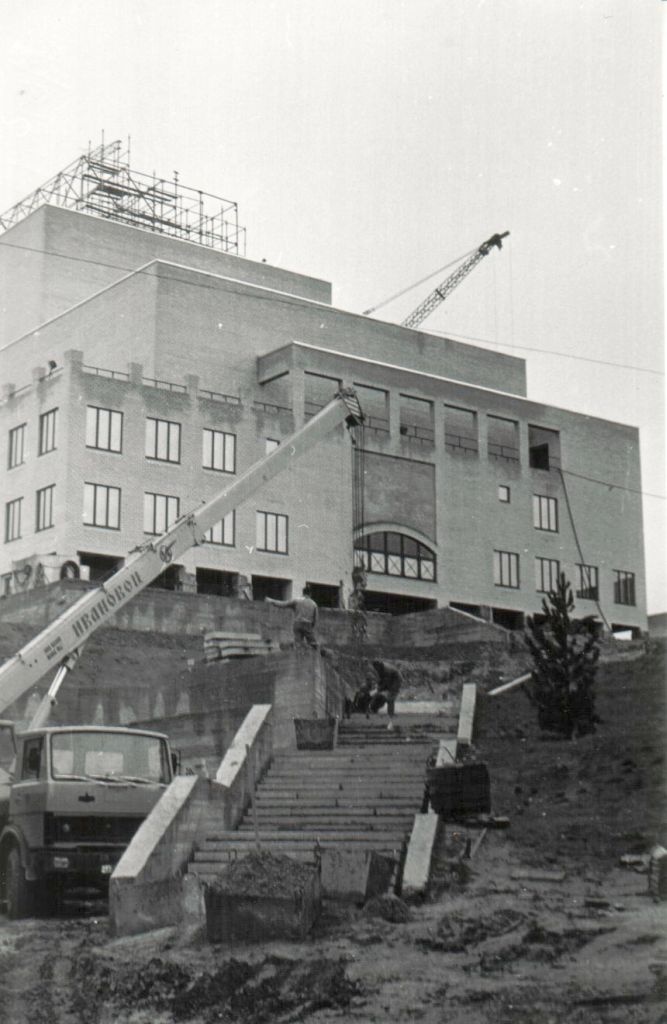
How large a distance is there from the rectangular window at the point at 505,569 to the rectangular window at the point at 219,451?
44.6 feet

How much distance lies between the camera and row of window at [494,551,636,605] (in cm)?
6103

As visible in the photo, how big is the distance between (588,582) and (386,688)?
122 feet

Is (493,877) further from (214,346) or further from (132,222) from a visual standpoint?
(132,222)

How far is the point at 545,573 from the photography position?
62.4 m

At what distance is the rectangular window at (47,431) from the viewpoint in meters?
50.7

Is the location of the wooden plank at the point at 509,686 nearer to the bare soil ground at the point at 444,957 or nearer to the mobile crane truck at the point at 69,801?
the bare soil ground at the point at 444,957

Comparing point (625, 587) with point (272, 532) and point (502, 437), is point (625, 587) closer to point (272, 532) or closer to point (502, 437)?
point (502, 437)

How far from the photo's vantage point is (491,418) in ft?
210

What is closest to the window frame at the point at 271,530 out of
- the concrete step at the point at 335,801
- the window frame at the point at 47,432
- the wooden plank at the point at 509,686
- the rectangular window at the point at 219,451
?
the rectangular window at the point at 219,451

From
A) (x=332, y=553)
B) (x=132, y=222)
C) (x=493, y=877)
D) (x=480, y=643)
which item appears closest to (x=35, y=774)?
(x=493, y=877)

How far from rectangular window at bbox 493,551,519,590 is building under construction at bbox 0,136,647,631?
7 centimetres

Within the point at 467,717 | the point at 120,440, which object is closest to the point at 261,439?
the point at 120,440

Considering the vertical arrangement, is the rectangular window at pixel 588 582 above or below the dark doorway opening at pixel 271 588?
above

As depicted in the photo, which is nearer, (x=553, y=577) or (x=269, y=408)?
(x=269, y=408)
